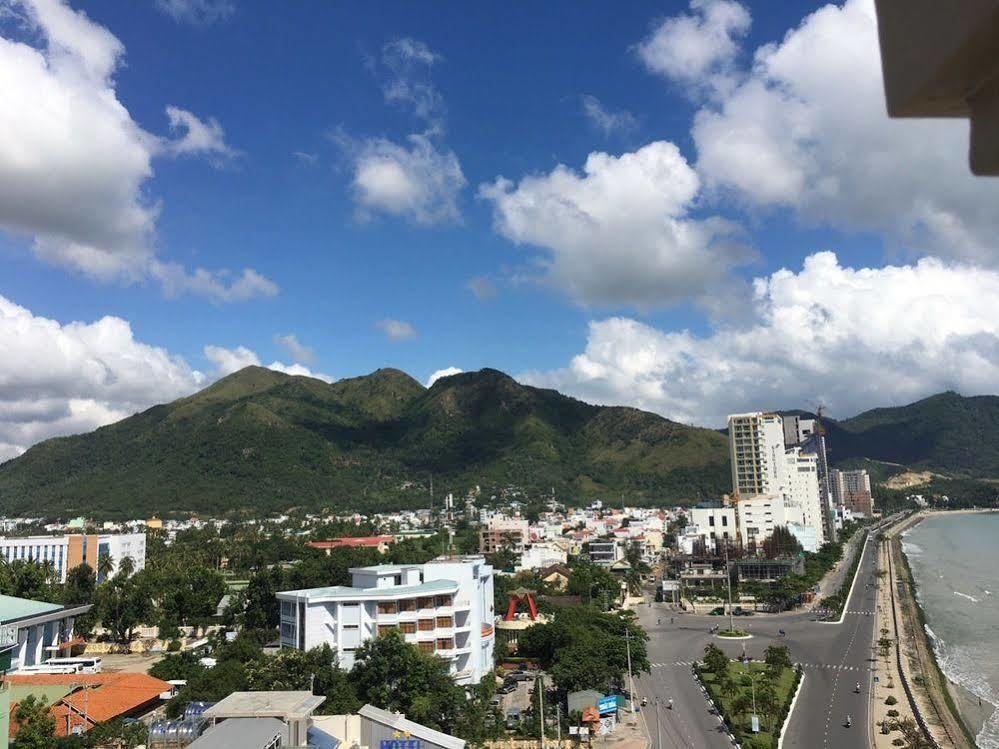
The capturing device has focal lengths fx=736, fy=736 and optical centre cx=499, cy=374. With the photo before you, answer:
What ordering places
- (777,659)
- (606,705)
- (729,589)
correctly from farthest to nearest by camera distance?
(729,589) → (777,659) → (606,705)

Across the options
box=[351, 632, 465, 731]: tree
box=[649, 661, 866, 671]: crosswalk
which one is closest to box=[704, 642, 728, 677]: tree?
box=[649, 661, 866, 671]: crosswalk

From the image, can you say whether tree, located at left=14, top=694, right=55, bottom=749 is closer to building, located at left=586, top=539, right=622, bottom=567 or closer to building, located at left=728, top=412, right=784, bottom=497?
building, located at left=586, top=539, right=622, bottom=567

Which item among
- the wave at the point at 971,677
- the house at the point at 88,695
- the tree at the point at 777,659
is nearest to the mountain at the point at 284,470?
the house at the point at 88,695

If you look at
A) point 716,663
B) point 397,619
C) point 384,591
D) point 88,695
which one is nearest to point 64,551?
point 88,695

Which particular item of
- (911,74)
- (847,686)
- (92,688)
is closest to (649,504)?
(847,686)

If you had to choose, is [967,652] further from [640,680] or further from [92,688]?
[92,688]

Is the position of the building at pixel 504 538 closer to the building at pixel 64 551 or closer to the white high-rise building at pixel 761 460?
the white high-rise building at pixel 761 460

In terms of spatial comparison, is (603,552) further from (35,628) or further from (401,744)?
(401,744)
